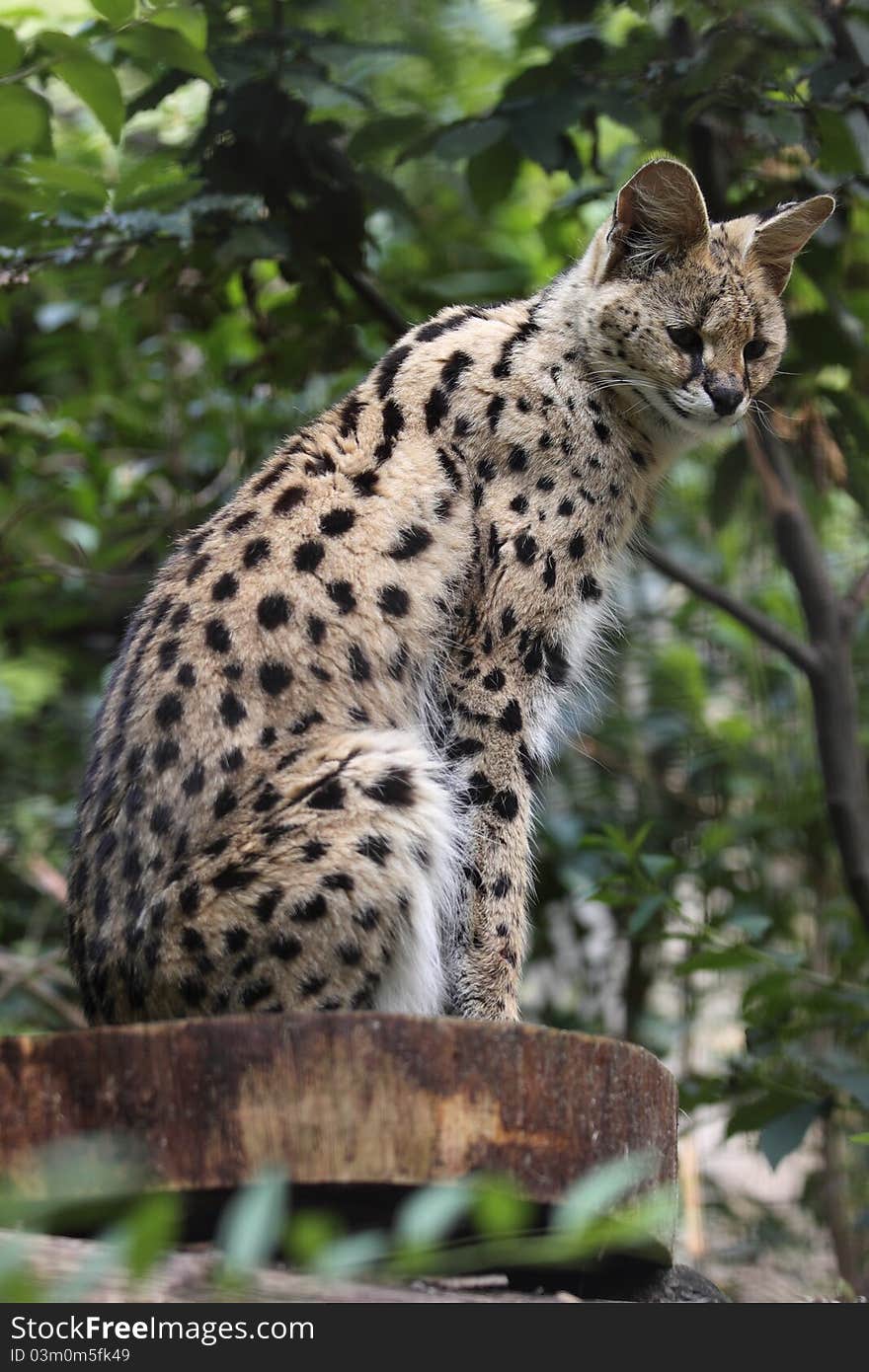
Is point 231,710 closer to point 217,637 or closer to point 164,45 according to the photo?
point 217,637

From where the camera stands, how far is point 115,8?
14.1 ft

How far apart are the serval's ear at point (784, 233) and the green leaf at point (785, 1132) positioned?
302 cm

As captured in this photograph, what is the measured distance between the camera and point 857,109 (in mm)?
6266

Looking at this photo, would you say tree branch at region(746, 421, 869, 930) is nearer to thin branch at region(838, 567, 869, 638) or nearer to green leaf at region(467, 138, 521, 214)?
thin branch at region(838, 567, 869, 638)

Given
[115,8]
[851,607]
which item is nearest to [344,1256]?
[115,8]

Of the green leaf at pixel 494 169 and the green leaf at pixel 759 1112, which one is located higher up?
the green leaf at pixel 494 169

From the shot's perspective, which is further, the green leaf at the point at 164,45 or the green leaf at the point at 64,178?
the green leaf at the point at 64,178

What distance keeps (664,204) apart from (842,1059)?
11.2 feet

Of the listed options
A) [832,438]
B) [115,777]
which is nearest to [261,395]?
[832,438]

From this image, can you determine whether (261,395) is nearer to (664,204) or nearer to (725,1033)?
(664,204)

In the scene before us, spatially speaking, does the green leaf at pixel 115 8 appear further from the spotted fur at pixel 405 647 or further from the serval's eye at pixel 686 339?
the serval's eye at pixel 686 339

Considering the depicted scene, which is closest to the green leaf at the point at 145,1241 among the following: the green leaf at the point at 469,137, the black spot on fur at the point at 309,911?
the black spot on fur at the point at 309,911

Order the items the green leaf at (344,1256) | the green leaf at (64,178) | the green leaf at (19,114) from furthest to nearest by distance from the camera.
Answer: the green leaf at (64,178), the green leaf at (19,114), the green leaf at (344,1256)

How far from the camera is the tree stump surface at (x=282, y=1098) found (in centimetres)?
346
